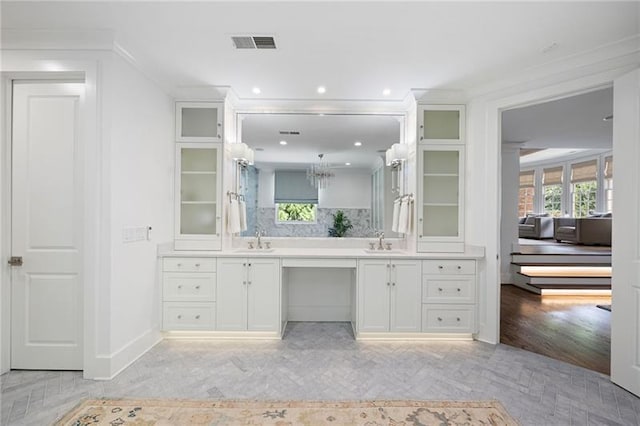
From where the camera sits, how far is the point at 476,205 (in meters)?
3.20

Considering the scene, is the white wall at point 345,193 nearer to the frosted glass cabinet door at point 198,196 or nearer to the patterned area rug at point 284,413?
the frosted glass cabinet door at point 198,196

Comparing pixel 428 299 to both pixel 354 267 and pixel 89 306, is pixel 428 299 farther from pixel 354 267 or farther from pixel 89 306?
pixel 89 306

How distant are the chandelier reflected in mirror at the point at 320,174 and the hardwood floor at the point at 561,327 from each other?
2536 mm

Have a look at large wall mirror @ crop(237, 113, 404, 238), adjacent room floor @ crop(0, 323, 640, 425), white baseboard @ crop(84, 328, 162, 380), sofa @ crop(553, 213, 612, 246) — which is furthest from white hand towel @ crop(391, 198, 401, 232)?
sofa @ crop(553, 213, 612, 246)

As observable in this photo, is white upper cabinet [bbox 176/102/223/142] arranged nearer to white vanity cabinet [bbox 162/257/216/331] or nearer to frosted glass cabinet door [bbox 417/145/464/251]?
white vanity cabinet [bbox 162/257/216/331]

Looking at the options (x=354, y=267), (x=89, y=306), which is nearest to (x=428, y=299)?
(x=354, y=267)

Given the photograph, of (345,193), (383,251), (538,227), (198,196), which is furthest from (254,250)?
(538,227)

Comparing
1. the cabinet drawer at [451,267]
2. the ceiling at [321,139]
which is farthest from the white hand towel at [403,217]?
the ceiling at [321,139]

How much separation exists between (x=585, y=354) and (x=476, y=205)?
1.68 m

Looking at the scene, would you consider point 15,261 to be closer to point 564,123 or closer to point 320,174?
point 320,174

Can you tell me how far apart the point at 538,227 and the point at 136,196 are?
33.7ft

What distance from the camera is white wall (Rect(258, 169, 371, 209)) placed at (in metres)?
3.59

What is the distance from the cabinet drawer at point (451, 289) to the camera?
10.2 ft

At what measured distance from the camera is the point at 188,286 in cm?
313
